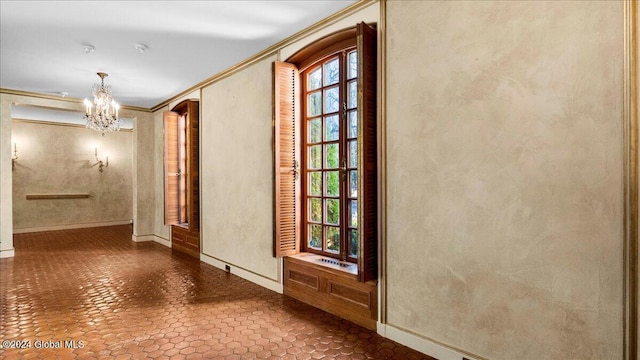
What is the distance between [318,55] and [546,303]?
115 inches

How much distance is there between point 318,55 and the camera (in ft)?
11.8

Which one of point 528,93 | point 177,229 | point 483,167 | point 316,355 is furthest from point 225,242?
point 528,93

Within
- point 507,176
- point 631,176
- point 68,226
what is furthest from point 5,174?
point 631,176

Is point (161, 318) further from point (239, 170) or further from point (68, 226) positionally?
point (68, 226)

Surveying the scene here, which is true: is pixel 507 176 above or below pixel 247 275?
above

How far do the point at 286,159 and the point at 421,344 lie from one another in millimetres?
2200

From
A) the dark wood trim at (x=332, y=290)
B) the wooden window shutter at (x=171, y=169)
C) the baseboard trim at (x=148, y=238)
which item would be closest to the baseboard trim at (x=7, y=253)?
the baseboard trim at (x=148, y=238)

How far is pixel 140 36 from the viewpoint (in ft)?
12.2

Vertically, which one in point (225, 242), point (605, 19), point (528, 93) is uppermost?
point (605, 19)

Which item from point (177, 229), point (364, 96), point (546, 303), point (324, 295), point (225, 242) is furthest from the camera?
point (177, 229)

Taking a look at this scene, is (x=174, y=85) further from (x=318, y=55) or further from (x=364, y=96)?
(x=364, y=96)

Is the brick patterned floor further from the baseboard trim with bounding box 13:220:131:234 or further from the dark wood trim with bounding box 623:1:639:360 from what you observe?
the baseboard trim with bounding box 13:220:131:234

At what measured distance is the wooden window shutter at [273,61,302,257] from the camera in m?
3.67

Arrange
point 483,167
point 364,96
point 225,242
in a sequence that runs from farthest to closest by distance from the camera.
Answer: point 225,242, point 364,96, point 483,167
